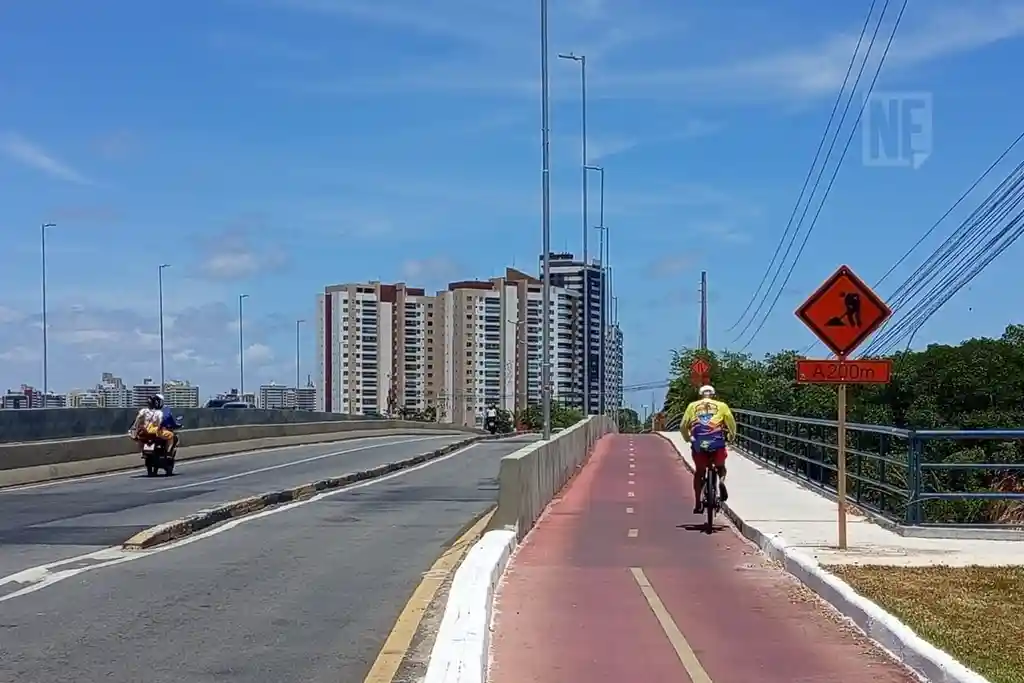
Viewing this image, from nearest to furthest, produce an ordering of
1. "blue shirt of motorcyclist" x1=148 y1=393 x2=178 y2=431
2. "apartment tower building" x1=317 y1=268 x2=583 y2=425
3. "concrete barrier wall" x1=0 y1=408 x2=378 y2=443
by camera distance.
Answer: "concrete barrier wall" x1=0 y1=408 x2=378 y2=443
"blue shirt of motorcyclist" x1=148 y1=393 x2=178 y2=431
"apartment tower building" x1=317 y1=268 x2=583 y2=425

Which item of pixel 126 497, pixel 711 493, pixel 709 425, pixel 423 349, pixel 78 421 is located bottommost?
pixel 126 497

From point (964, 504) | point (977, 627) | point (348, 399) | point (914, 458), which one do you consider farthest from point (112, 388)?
point (977, 627)

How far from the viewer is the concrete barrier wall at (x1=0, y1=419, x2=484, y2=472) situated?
1012 inches

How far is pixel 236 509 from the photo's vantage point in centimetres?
1917

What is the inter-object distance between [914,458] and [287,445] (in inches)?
1255

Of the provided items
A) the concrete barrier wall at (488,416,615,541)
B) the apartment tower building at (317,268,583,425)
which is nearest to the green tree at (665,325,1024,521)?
the concrete barrier wall at (488,416,615,541)

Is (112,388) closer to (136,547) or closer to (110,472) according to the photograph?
(110,472)

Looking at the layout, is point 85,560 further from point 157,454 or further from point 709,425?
point 157,454

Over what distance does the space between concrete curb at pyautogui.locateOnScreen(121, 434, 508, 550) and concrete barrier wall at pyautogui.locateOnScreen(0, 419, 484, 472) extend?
5926 millimetres

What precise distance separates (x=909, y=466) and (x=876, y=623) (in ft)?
20.0

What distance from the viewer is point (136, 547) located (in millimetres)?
14828

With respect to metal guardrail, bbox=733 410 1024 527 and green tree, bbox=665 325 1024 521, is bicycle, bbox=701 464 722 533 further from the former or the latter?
green tree, bbox=665 325 1024 521

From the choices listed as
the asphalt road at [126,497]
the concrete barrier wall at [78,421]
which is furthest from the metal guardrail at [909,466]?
the concrete barrier wall at [78,421]

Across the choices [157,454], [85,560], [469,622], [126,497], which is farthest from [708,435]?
[157,454]
